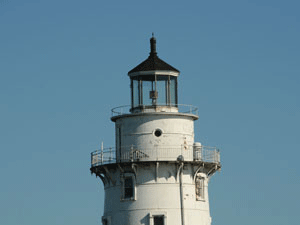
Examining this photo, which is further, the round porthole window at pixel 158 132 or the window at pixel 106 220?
the window at pixel 106 220

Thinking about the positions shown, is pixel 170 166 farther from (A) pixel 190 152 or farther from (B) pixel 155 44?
(B) pixel 155 44

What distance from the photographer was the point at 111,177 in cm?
6088

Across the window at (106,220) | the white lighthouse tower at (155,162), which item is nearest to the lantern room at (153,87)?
the white lighthouse tower at (155,162)

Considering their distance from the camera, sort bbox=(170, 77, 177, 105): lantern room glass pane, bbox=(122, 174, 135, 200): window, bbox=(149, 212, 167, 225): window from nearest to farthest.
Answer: bbox=(149, 212, 167, 225): window, bbox=(122, 174, 135, 200): window, bbox=(170, 77, 177, 105): lantern room glass pane

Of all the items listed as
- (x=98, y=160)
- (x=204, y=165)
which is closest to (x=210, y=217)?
(x=204, y=165)

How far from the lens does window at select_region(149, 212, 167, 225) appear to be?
59.2m

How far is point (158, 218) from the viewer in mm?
59344

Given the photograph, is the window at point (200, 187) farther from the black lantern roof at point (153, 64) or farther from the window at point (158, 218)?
the black lantern roof at point (153, 64)

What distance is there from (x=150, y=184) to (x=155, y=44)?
860cm

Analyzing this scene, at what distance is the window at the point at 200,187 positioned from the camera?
200ft

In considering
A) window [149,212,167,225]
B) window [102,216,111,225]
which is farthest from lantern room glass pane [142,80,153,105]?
window [102,216,111,225]

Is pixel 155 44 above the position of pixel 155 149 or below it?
above

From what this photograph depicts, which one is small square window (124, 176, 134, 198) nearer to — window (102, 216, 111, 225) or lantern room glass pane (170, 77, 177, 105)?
window (102, 216, 111, 225)

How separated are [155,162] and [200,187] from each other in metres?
3.54
